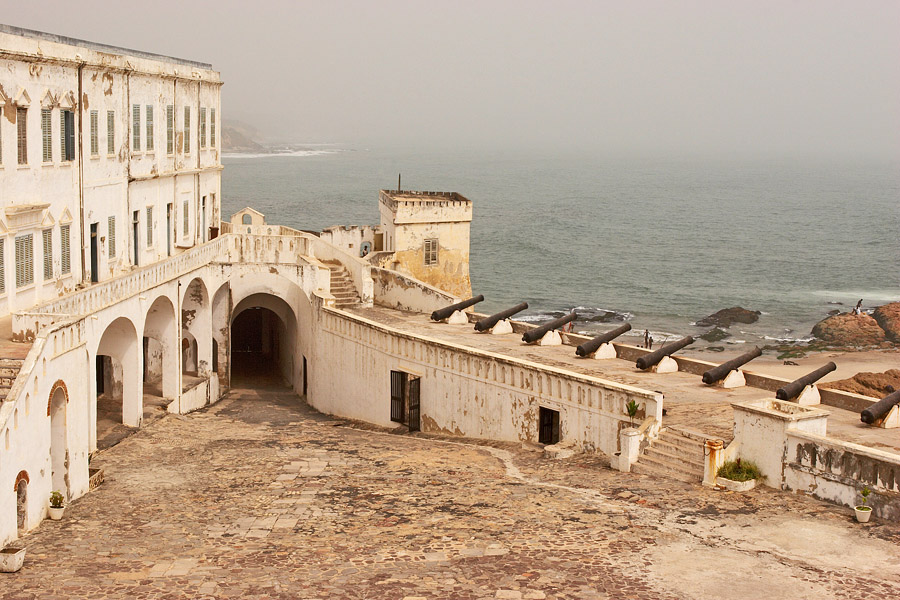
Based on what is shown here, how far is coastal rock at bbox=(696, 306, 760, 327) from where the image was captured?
7319cm

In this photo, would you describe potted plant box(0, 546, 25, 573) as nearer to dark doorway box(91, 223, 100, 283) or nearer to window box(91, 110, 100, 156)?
dark doorway box(91, 223, 100, 283)

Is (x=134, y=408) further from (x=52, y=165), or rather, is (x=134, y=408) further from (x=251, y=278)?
(x=251, y=278)

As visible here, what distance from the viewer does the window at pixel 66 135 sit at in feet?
101

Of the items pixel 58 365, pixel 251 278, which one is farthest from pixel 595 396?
pixel 251 278

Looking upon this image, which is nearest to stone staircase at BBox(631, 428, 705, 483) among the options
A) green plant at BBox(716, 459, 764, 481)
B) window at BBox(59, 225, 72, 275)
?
green plant at BBox(716, 459, 764, 481)

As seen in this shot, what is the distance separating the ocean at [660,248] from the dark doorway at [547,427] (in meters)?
40.9

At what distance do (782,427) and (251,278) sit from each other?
23316mm

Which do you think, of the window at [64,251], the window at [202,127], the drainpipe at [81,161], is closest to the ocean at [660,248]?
the window at [202,127]

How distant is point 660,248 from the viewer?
115 metres

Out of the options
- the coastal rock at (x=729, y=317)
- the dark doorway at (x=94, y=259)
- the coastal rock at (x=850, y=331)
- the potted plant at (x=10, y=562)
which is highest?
the dark doorway at (x=94, y=259)

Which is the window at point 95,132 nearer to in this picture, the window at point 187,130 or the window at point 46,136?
the window at point 46,136

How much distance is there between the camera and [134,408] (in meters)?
31.2

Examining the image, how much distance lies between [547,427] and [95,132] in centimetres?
1643

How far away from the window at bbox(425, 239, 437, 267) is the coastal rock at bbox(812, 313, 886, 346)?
2832 centimetres
